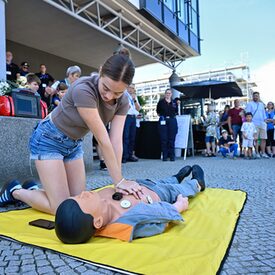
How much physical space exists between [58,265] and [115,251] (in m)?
0.28

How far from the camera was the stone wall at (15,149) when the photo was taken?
10.9 ft

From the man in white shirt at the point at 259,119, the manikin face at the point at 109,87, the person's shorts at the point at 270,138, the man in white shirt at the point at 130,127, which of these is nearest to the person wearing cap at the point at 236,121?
the man in white shirt at the point at 259,119

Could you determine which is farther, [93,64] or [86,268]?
[93,64]

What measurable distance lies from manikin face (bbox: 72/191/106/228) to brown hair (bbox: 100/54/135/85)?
0.70 metres

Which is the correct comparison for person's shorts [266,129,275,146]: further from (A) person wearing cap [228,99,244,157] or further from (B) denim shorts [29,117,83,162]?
(B) denim shorts [29,117,83,162]

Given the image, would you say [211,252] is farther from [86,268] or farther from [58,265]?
[58,265]

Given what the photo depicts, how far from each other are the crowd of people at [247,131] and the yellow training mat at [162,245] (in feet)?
18.3

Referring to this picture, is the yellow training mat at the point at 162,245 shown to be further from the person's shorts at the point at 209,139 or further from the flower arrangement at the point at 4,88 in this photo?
the person's shorts at the point at 209,139

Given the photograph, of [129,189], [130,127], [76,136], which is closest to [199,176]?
[129,189]

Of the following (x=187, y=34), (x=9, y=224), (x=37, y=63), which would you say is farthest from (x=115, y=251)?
(x=187, y=34)

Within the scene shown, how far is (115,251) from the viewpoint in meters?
1.51

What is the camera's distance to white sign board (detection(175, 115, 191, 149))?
7.44m

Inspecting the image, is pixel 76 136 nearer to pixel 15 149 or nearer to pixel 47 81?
pixel 15 149

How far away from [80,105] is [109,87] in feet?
0.77
